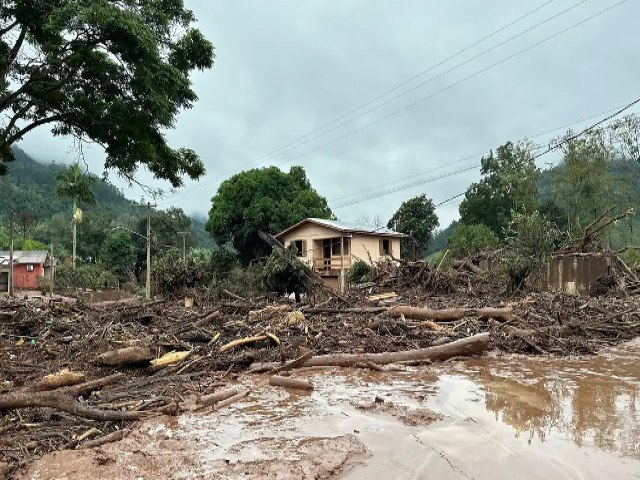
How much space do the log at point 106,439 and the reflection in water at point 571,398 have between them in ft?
12.3

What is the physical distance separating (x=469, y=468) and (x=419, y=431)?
0.95 metres

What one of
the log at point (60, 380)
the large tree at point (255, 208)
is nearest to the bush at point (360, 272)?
the large tree at point (255, 208)

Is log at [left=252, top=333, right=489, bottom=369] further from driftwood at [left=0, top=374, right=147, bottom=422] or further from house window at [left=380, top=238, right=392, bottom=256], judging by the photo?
house window at [left=380, top=238, right=392, bottom=256]

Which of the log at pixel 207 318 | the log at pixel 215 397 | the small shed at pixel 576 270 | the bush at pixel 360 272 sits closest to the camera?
the log at pixel 215 397

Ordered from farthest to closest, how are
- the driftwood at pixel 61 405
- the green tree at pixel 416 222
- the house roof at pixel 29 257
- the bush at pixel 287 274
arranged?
1. the house roof at pixel 29 257
2. the green tree at pixel 416 222
3. the bush at pixel 287 274
4. the driftwood at pixel 61 405

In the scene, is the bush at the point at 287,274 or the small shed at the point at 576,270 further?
the small shed at the point at 576,270

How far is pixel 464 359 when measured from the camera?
28.3ft

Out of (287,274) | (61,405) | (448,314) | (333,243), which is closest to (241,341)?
(61,405)

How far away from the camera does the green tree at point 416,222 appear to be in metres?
40.1

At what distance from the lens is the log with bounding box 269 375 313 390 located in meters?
6.76

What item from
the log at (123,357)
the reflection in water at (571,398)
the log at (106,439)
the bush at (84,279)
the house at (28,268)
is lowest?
the reflection in water at (571,398)

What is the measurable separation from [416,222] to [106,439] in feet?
121

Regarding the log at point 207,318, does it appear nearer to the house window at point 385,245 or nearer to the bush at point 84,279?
the house window at point 385,245

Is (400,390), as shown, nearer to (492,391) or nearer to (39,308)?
(492,391)
